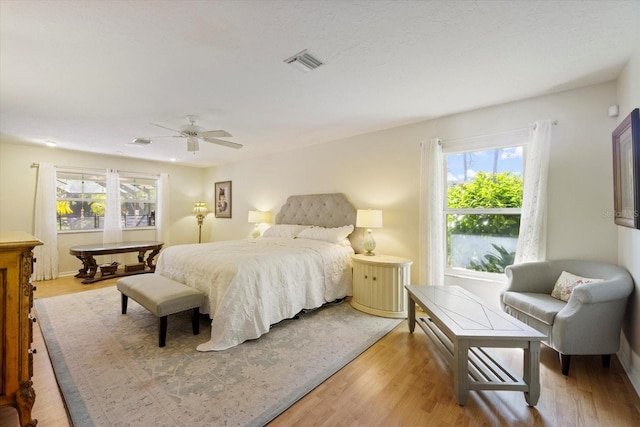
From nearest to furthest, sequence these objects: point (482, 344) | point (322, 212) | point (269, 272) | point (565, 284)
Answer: point (482, 344) → point (565, 284) → point (269, 272) → point (322, 212)

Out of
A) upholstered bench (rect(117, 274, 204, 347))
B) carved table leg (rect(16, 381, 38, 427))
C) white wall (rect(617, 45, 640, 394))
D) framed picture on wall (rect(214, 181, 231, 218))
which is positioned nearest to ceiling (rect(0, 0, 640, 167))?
white wall (rect(617, 45, 640, 394))

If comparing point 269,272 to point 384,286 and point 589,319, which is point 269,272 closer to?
point 384,286

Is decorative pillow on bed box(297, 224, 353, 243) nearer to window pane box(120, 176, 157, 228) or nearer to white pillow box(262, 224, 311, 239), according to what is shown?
white pillow box(262, 224, 311, 239)

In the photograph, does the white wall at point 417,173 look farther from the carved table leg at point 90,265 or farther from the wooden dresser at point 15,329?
the wooden dresser at point 15,329

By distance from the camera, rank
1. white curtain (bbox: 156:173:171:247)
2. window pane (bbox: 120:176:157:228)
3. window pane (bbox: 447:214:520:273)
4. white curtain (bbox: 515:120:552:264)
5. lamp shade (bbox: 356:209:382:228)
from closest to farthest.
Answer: white curtain (bbox: 515:120:552:264)
window pane (bbox: 447:214:520:273)
lamp shade (bbox: 356:209:382:228)
window pane (bbox: 120:176:157:228)
white curtain (bbox: 156:173:171:247)

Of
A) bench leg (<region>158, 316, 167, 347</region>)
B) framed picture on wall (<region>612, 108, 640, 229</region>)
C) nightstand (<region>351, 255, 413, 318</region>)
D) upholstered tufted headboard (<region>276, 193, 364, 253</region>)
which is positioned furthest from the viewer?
upholstered tufted headboard (<region>276, 193, 364, 253</region>)

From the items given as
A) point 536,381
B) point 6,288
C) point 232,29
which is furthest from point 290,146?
point 536,381

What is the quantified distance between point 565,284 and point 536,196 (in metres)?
0.87

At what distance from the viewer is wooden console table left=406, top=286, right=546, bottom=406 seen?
5.55ft

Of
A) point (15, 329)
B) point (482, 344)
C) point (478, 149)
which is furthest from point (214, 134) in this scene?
point (482, 344)

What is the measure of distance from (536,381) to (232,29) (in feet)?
9.78

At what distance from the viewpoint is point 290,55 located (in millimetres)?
2014

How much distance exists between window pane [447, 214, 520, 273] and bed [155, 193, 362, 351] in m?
1.31

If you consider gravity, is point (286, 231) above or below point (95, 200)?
below
